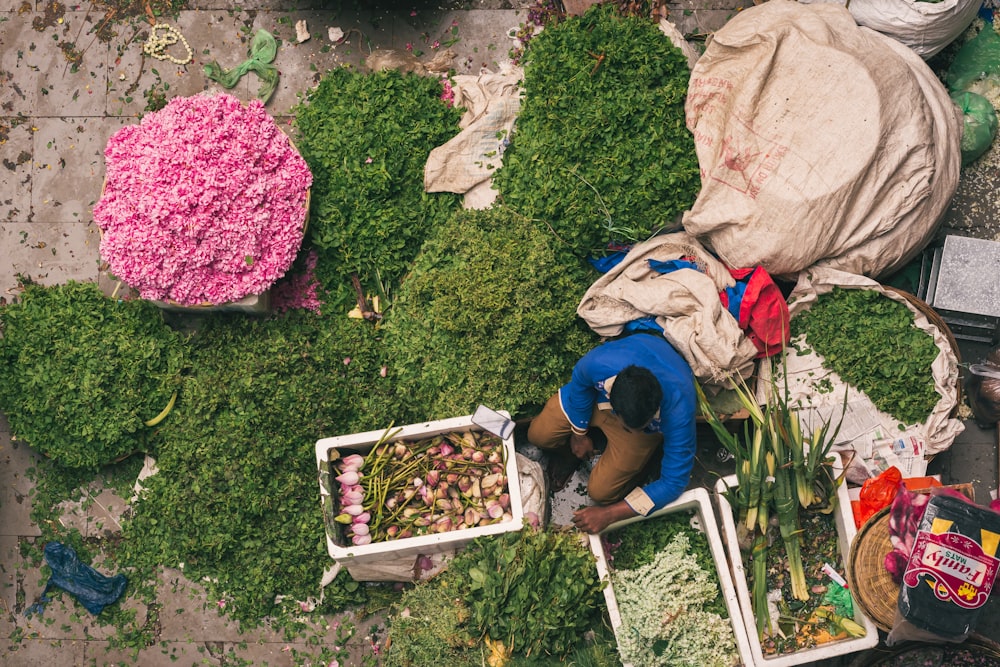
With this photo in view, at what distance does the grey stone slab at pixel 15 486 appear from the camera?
3740 millimetres

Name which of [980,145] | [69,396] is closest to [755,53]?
[980,145]

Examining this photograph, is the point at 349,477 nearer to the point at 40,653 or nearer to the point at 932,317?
the point at 40,653

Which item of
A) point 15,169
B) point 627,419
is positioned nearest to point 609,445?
point 627,419

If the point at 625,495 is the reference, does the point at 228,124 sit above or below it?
above

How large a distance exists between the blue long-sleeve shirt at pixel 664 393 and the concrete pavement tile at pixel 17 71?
3.11 metres

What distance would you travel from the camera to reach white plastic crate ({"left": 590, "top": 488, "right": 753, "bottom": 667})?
3068 mm

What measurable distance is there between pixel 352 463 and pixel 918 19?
123 inches

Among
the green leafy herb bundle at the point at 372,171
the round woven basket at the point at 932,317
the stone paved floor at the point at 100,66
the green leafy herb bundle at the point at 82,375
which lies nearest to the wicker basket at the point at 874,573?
the round woven basket at the point at 932,317

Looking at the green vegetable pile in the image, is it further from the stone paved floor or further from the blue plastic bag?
the stone paved floor

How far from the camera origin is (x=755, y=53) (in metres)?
3.24

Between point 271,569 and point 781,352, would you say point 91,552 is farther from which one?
point 781,352

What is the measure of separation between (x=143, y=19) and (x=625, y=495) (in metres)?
3.33

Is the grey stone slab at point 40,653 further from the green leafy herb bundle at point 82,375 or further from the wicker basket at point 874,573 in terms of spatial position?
the wicker basket at point 874,573

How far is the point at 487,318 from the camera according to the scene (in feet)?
10.5
